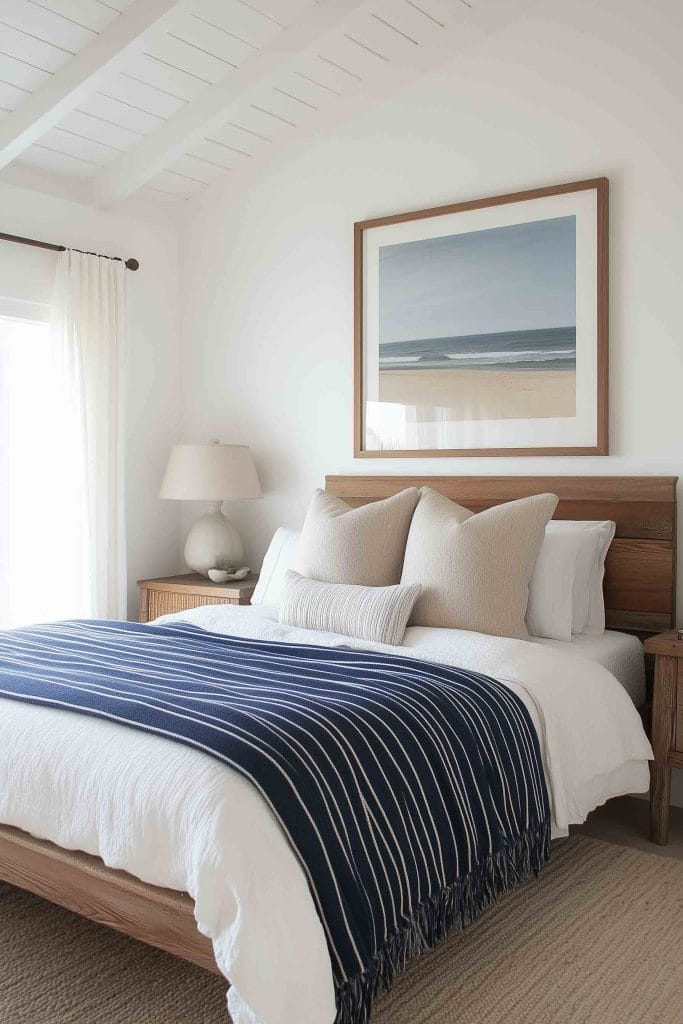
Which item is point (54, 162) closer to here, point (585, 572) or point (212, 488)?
point (212, 488)

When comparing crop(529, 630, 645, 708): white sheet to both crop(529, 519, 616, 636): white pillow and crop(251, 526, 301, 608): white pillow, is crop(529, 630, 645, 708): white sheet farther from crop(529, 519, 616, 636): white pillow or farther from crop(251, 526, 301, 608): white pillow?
crop(251, 526, 301, 608): white pillow

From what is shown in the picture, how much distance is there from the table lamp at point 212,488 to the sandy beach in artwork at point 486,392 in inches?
27.9

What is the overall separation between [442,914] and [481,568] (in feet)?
3.92

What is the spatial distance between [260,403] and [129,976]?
2828mm

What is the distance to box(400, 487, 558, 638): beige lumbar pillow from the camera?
3.06m

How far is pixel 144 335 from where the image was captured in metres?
4.67

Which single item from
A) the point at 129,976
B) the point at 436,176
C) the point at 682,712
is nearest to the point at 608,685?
the point at 682,712

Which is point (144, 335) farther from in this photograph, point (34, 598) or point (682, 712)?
point (682, 712)

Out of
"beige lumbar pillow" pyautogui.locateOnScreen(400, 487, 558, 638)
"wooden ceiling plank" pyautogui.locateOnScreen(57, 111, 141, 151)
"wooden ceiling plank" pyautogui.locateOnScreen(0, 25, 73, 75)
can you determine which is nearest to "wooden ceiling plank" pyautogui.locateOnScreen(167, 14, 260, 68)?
"wooden ceiling plank" pyautogui.locateOnScreen(0, 25, 73, 75)

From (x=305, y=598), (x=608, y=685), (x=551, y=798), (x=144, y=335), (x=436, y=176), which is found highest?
(x=436, y=176)

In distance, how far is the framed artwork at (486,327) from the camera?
3.60 metres

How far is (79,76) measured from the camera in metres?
3.48

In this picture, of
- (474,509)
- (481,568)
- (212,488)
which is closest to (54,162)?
(212,488)

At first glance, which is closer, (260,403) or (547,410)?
(547,410)
